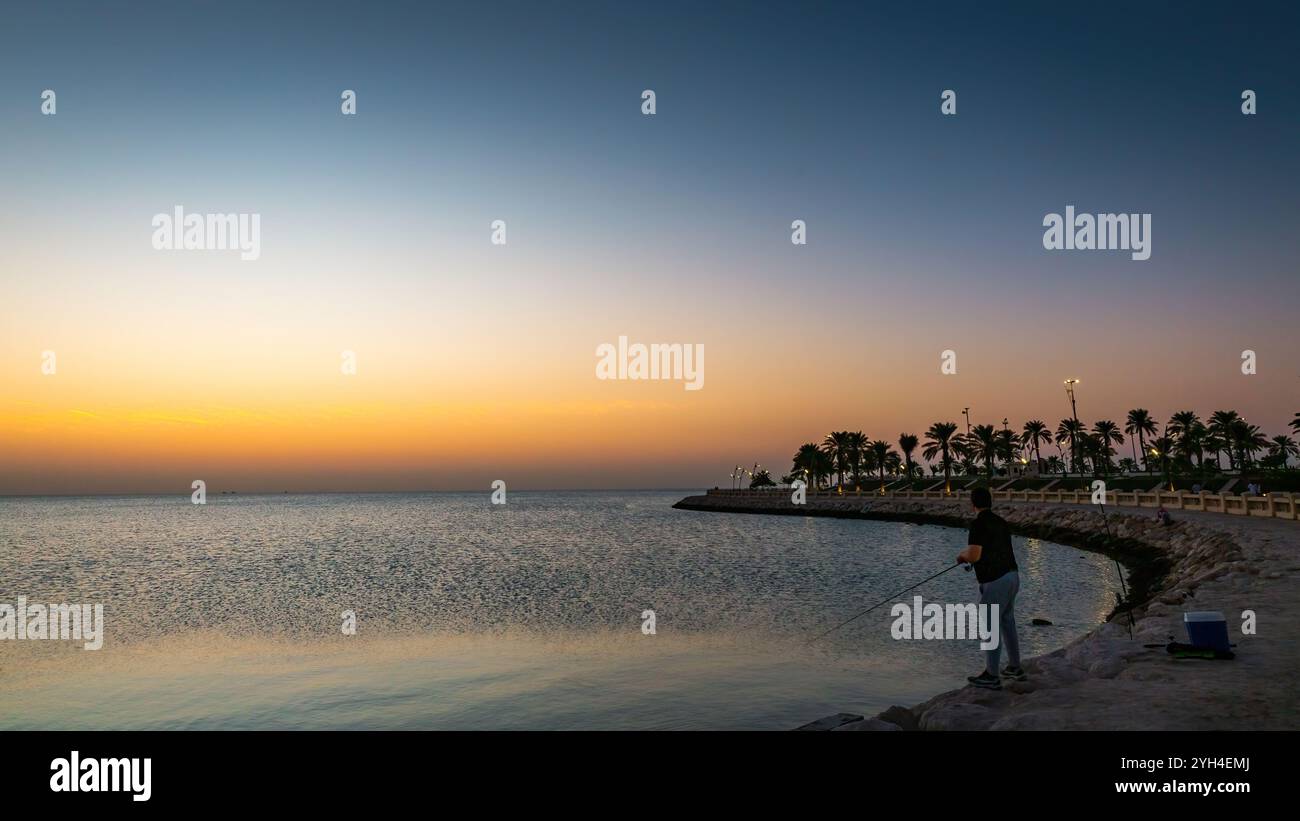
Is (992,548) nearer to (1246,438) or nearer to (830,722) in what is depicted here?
(830,722)

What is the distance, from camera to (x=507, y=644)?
2120 cm

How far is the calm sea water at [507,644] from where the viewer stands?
1438 cm

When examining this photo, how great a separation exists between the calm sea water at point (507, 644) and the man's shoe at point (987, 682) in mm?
3573

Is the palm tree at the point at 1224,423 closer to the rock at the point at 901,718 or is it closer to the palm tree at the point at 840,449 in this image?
the palm tree at the point at 840,449

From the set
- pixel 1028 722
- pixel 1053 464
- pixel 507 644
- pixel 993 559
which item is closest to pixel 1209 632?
pixel 993 559

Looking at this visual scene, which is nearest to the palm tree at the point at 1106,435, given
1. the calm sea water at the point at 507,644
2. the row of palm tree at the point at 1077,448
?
the row of palm tree at the point at 1077,448

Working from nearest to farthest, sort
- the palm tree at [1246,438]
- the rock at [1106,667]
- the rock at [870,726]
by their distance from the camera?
the rock at [870,726] → the rock at [1106,667] → the palm tree at [1246,438]

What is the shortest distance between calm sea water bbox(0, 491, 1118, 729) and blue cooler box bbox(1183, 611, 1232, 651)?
4668 millimetres

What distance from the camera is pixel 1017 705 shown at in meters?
9.13

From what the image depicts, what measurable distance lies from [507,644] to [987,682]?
14257 millimetres

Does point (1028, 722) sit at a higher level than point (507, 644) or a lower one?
higher

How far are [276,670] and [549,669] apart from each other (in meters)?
6.76
